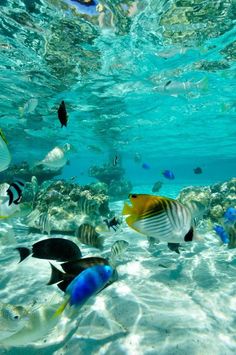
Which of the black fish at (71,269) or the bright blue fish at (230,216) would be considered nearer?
the black fish at (71,269)

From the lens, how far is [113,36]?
12.4 m

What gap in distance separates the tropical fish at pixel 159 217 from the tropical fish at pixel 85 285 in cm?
51

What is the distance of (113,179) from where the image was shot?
22828 millimetres

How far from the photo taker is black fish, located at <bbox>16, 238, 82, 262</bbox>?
295 cm

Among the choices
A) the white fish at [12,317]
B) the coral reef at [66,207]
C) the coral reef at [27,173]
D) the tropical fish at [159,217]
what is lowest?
the white fish at [12,317]

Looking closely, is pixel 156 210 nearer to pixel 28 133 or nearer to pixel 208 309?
pixel 208 309

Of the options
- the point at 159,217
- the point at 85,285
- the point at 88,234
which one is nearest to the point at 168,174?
the point at 88,234

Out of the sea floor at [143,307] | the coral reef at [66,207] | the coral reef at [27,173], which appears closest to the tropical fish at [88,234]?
the sea floor at [143,307]

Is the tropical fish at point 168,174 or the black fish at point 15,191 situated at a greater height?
the tropical fish at point 168,174

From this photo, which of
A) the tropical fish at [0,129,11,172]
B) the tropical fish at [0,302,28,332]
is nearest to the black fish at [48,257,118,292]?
the tropical fish at [0,129,11,172]

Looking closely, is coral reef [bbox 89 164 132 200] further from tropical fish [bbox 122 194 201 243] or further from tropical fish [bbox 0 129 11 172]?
tropical fish [bbox 122 194 201 243]

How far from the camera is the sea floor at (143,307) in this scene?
367 centimetres

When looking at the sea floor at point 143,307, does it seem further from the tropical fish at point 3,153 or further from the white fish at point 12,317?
the tropical fish at point 3,153

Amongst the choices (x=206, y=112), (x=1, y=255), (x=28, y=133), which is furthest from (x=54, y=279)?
(x=28, y=133)
